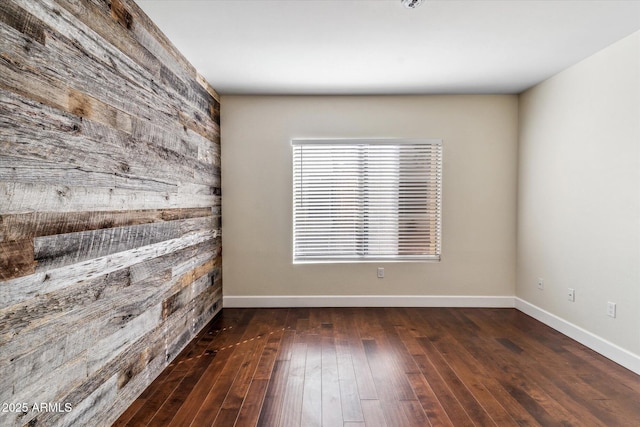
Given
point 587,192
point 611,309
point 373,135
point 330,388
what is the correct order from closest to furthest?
point 330,388
point 611,309
point 587,192
point 373,135

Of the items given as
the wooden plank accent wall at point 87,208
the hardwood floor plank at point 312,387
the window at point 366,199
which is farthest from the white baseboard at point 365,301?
the wooden plank accent wall at point 87,208

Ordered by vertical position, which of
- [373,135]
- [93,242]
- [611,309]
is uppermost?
[373,135]

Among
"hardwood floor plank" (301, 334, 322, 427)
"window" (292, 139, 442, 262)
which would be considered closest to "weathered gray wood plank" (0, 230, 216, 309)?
"hardwood floor plank" (301, 334, 322, 427)

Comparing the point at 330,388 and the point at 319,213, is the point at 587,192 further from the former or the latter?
the point at 330,388

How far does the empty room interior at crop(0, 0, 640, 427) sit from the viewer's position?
1655 mm

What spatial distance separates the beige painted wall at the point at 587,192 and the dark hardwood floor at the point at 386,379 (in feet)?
1.50

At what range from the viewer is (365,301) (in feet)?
14.2

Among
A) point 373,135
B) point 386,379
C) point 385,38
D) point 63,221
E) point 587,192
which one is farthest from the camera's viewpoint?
point 373,135

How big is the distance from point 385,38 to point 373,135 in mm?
1572

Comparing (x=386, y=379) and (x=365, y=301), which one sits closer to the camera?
(x=386, y=379)

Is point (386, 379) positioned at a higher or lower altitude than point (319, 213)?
lower

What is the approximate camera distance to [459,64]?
334cm

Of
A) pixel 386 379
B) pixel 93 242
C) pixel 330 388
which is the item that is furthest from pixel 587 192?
pixel 93 242

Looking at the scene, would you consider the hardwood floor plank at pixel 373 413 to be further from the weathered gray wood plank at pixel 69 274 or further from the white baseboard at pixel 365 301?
the white baseboard at pixel 365 301
